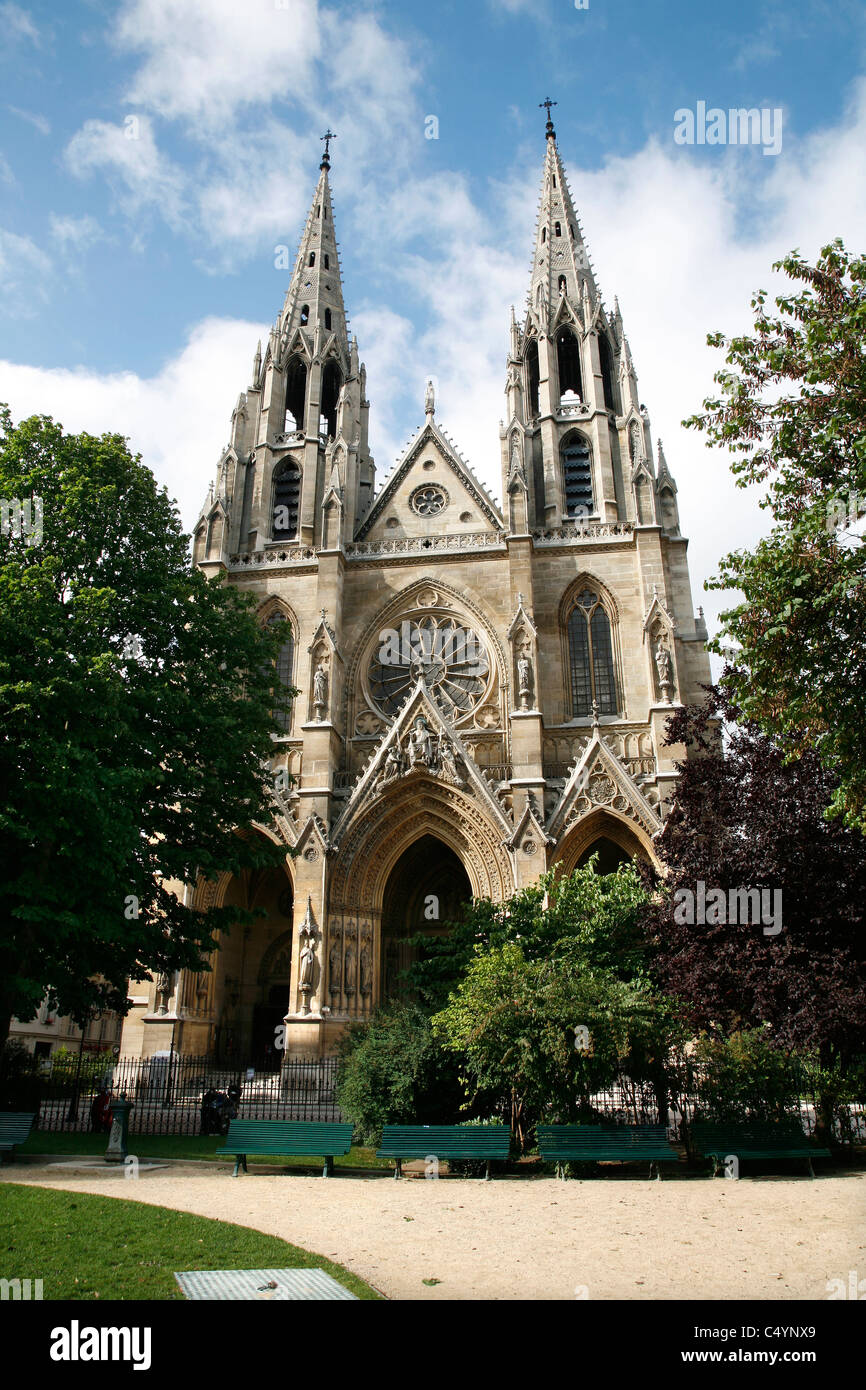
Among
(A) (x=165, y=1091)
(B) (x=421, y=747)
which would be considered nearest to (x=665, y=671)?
(B) (x=421, y=747)

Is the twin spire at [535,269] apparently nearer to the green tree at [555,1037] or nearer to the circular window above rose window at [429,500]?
the circular window above rose window at [429,500]

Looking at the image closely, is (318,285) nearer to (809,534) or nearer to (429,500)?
(429,500)

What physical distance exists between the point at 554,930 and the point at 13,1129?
33.6 ft

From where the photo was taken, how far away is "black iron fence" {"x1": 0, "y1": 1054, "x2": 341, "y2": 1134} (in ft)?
61.0

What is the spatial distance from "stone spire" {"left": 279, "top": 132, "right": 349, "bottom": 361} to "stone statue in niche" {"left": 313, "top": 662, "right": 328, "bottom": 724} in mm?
15152

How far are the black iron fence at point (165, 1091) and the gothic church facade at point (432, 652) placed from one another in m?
1.09

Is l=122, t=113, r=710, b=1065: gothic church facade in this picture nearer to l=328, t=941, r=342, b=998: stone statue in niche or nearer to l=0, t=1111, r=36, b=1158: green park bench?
l=328, t=941, r=342, b=998: stone statue in niche

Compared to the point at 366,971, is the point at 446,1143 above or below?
below

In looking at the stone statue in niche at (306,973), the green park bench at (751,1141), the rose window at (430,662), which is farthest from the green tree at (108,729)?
the green park bench at (751,1141)

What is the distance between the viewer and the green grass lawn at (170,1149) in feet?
49.7

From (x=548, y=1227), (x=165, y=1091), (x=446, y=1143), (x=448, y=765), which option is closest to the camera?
(x=548, y=1227)

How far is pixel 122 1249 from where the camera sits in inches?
307

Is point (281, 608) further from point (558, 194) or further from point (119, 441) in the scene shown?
point (558, 194)
